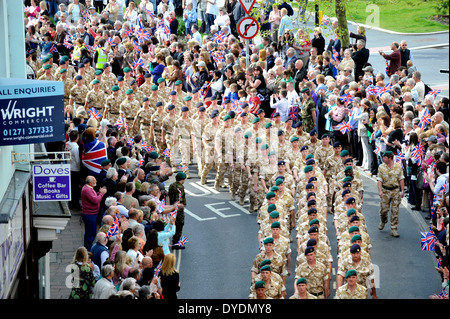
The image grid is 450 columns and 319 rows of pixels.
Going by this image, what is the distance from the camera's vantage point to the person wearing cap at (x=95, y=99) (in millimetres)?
24406

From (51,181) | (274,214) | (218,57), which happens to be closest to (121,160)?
(51,181)

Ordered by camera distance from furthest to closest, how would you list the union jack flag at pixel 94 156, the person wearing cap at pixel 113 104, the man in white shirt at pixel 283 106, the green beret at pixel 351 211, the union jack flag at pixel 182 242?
1. the person wearing cap at pixel 113 104
2. the man in white shirt at pixel 283 106
3. the union jack flag at pixel 182 242
4. the union jack flag at pixel 94 156
5. the green beret at pixel 351 211

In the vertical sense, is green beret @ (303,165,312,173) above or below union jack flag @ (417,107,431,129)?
below

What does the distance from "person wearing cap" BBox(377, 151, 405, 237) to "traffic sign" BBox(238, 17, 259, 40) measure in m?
6.41

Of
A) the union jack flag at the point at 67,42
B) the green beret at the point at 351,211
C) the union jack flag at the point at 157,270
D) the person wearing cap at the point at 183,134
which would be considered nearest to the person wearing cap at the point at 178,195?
the union jack flag at the point at 157,270

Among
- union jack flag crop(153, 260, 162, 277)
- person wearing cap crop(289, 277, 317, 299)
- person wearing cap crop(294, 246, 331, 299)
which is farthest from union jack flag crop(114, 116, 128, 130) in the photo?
person wearing cap crop(289, 277, 317, 299)

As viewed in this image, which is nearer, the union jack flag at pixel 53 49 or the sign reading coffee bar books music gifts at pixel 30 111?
the sign reading coffee bar books music gifts at pixel 30 111

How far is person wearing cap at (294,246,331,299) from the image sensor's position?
1507 centimetres

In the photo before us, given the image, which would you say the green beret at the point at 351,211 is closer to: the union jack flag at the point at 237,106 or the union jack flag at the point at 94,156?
the union jack flag at the point at 94,156

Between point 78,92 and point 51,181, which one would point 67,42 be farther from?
point 51,181

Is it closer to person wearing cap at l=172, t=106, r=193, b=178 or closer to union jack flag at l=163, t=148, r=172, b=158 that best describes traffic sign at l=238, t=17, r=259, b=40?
person wearing cap at l=172, t=106, r=193, b=178

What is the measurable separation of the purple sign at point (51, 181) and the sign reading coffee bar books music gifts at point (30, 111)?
2.30ft
